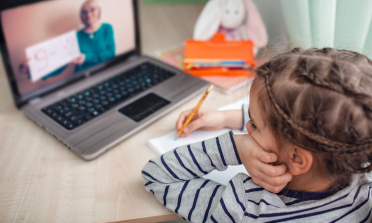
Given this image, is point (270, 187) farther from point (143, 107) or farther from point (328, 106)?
point (143, 107)

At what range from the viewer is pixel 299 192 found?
478mm

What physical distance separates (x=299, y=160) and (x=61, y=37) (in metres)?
0.62

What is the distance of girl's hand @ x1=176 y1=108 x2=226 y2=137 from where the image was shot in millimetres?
673

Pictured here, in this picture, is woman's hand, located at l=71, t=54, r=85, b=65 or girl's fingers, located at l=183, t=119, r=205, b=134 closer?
girl's fingers, located at l=183, t=119, r=205, b=134

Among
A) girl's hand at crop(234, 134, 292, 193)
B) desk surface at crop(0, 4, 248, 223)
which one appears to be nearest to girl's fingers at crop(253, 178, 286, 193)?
girl's hand at crop(234, 134, 292, 193)

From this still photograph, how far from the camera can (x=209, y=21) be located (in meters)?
0.99

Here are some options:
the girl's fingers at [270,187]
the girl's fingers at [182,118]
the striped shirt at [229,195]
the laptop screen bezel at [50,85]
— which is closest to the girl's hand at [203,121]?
the girl's fingers at [182,118]

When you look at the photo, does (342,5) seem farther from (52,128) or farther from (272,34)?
(52,128)

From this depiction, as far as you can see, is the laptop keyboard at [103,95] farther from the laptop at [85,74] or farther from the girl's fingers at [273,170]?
the girl's fingers at [273,170]

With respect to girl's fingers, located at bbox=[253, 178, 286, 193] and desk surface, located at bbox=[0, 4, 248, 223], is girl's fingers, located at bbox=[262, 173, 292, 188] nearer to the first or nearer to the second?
girl's fingers, located at bbox=[253, 178, 286, 193]

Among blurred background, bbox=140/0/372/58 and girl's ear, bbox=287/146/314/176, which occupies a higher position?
blurred background, bbox=140/0/372/58

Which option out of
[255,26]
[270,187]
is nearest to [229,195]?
[270,187]

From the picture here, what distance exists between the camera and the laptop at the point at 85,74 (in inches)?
25.8

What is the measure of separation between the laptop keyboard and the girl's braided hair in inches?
16.4
